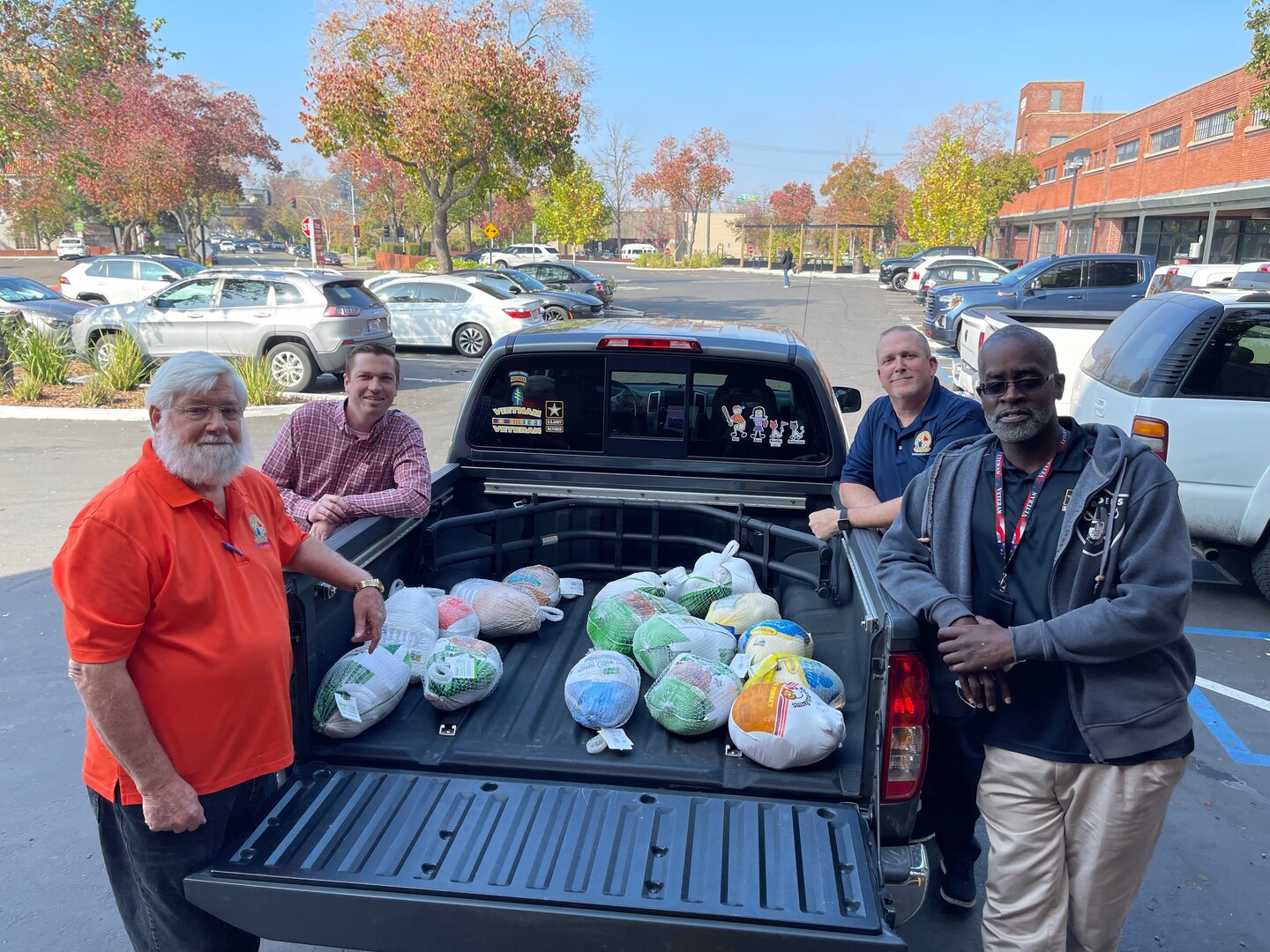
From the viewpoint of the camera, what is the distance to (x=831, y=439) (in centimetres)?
409

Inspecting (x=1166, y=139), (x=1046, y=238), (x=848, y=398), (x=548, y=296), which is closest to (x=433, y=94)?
(x=548, y=296)

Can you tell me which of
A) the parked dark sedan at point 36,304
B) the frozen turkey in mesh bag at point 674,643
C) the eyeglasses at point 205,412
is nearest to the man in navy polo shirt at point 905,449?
the frozen turkey in mesh bag at point 674,643

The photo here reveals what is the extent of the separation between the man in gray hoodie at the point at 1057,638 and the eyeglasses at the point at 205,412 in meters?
1.83

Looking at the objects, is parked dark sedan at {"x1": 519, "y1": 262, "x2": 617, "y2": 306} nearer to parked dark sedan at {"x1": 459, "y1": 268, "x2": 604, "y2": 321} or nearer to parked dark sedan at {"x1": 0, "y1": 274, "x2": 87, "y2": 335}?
parked dark sedan at {"x1": 459, "y1": 268, "x2": 604, "y2": 321}

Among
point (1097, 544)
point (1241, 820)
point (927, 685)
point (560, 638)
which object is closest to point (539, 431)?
point (560, 638)

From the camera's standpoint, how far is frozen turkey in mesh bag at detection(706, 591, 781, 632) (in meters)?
3.46

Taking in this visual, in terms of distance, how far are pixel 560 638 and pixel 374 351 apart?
1.47 m

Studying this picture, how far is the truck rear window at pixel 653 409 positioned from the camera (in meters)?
4.12

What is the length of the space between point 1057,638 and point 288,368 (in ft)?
41.7

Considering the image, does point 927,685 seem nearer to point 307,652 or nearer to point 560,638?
point 560,638

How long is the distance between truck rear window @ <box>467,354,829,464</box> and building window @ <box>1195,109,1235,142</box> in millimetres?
30055

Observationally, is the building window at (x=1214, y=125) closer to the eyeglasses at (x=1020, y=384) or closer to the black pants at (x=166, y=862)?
the eyeglasses at (x=1020, y=384)

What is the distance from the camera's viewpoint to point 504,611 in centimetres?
349

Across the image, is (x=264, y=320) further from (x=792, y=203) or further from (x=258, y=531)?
(x=792, y=203)
